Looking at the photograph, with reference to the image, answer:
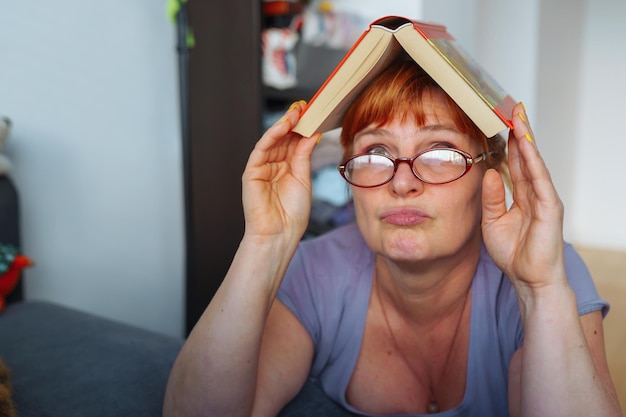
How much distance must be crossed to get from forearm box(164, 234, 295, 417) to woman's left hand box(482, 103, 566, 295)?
38 cm

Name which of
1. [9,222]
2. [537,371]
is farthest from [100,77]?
[537,371]

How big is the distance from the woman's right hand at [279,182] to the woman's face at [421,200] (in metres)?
0.12

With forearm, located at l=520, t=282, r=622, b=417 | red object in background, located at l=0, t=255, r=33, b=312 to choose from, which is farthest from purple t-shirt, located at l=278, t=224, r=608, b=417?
red object in background, located at l=0, t=255, r=33, b=312

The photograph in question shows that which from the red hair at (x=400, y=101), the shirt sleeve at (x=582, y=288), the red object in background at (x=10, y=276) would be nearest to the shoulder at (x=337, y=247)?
the red hair at (x=400, y=101)

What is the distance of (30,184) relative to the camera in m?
1.90

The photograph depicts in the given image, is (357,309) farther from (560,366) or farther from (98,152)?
(98,152)

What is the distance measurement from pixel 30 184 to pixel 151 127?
51 centimetres

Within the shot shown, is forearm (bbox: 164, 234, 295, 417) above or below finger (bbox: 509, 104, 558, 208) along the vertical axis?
below

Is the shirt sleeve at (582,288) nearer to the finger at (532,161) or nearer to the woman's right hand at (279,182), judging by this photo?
the finger at (532,161)

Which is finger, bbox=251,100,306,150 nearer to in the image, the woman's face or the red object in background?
the woman's face

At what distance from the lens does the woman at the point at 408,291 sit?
940 millimetres

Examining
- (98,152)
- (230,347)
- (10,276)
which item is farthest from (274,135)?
(98,152)

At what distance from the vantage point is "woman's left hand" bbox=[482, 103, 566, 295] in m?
0.93

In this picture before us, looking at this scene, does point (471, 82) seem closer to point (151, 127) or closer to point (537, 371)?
point (537, 371)
